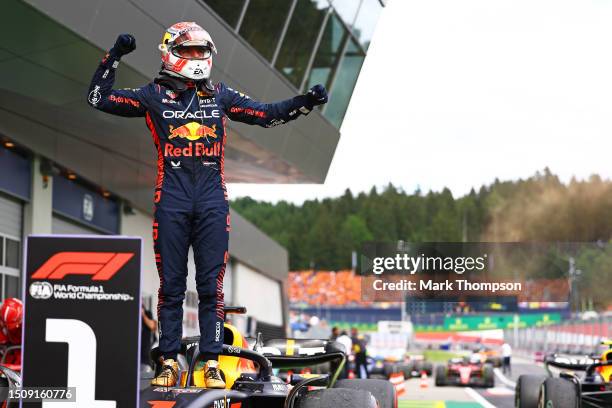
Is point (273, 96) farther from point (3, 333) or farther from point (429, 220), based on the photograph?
point (429, 220)

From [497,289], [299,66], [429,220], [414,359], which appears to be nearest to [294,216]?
[429,220]

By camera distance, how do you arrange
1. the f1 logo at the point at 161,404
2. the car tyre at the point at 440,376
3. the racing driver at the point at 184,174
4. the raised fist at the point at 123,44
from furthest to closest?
the car tyre at the point at 440,376, the racing driver at the point at 184,174, the raised fist at the point at 123,44, the f1 logo at the point at 161,404

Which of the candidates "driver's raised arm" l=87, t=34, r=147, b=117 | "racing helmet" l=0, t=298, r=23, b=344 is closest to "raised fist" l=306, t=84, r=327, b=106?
"driver's raised arm" l=87, t=34, r=147, b=117

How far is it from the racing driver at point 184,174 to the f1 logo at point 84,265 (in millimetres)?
1695

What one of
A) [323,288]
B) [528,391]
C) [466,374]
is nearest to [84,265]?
[528,391]

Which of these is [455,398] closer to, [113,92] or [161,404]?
[113,92]

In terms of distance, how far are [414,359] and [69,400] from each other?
3245cm

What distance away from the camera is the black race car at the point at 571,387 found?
11.2m

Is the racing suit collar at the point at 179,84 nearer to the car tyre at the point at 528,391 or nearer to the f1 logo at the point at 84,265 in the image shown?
the f1 logo at the point at 84,265

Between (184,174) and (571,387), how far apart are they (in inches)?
246

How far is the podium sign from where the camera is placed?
4.31 m

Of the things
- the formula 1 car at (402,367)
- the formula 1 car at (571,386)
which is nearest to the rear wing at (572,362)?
the formula 1 car at (571,386)

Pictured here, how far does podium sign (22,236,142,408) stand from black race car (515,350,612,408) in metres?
7.44

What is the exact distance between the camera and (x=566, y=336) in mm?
62656
